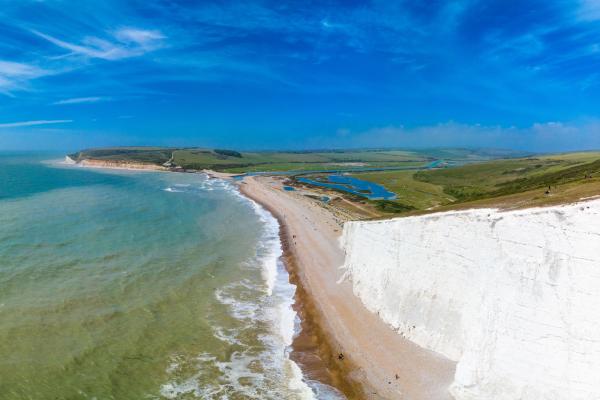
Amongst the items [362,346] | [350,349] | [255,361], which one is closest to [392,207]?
[362,346]

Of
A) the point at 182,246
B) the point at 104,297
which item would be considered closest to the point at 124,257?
the point at 182,246

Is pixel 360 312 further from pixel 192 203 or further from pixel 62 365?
pixel 192 203

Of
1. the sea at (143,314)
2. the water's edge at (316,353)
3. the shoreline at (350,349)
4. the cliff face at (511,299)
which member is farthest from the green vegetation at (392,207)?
the cliff face at (511,299)

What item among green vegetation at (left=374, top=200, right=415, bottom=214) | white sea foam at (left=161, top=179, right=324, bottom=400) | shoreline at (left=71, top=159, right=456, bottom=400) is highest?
Result: green vegetation at (left=374, top=200, right=415, bottom=214)

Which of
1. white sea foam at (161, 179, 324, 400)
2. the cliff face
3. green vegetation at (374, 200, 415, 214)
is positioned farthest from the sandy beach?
green vegetation at (374, 200, 415, 214)

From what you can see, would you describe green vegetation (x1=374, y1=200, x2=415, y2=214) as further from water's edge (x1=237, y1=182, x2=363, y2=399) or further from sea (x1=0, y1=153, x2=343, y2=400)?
water's edge (x1=237, y1=182, x2=363, y2=399)

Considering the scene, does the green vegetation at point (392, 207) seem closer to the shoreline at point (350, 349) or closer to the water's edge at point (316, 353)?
the shoreline at point (350, 349)
